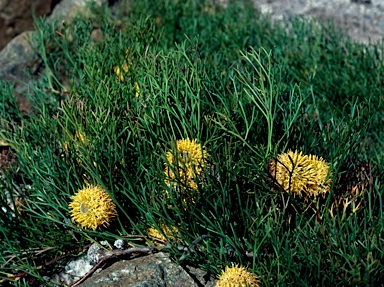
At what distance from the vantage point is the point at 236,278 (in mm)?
2088

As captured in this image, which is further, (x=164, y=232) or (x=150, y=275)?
(x=164, y=232)

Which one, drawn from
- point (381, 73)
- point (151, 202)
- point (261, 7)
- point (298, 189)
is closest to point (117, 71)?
point (151, 202)

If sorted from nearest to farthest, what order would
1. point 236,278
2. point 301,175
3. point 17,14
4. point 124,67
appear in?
1. point 236,278
2. point 301,175
3. point 124,67
4. point 17,14

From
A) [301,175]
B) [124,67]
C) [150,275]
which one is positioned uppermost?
[124,67]

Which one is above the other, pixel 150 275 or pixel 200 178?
pixel 200 178

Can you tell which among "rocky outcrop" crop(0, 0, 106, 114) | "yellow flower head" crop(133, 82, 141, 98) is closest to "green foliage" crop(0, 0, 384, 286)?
"yellow flower head" crop(133, 82, 141, 98)

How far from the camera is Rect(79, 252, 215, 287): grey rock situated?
218 centimetres

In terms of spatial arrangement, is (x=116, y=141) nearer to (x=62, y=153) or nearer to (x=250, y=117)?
(x=62, y=153)

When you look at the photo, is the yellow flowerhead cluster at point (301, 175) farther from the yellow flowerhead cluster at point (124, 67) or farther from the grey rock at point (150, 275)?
the yellow flowerhead cluster at point (124, 67)

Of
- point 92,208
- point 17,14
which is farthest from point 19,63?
point 92,208

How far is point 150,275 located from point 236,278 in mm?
308

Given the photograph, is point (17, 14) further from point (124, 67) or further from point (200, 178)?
point (200, 178)

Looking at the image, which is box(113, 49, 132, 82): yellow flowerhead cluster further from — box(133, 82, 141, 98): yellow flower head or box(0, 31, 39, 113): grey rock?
box(0, 31, 39, 113): grey rock

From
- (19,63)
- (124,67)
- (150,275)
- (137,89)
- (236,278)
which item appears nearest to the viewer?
(236,278)
